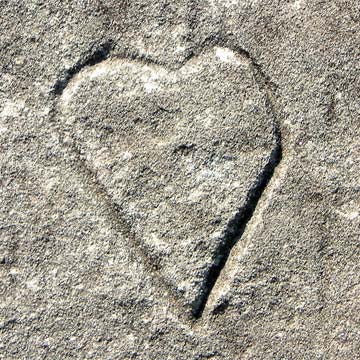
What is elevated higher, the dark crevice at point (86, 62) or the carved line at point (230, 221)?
the dark crevice at point (86, 62)

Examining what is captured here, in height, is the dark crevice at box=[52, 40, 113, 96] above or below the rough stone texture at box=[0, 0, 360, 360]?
above

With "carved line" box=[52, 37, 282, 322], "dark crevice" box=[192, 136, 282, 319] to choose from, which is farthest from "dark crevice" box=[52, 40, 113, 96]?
"dark crevice" box=[192, 136, 282, 319]

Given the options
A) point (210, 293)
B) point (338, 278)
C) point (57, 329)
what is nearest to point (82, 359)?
point (57, 329)

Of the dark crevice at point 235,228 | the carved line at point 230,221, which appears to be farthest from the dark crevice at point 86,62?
the dark crevice at point 235,228

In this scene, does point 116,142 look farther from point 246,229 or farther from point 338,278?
point 338,278

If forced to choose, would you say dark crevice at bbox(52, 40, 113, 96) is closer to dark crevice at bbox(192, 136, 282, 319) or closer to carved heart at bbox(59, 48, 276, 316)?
carved heart at bbox(59, 48, 276, 316)

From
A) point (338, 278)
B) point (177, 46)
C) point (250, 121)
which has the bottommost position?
point (338, 278)

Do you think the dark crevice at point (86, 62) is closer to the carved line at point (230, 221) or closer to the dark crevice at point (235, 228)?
the carved line at point (230, 221)
